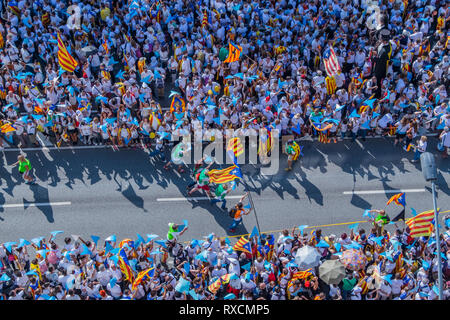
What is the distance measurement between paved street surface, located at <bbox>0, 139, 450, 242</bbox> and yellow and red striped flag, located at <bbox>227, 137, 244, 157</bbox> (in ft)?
2.84

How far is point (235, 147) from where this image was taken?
19.1 m

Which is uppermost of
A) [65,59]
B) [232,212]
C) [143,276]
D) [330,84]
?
[65,59]

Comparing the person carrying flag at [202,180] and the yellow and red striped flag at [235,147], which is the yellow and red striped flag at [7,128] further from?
the yellow and red striped flag at [235,147]

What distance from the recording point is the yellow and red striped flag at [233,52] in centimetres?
2078

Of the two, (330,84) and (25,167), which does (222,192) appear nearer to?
(330,84)

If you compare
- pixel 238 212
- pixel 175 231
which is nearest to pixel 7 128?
pixel 175 231

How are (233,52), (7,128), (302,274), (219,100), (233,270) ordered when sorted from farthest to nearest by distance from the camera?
(233,52) < (219,100) < (7,128) < (233,270) < (302,274)

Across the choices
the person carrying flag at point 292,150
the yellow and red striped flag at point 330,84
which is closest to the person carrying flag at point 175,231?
the person carrying flag at point 292,150

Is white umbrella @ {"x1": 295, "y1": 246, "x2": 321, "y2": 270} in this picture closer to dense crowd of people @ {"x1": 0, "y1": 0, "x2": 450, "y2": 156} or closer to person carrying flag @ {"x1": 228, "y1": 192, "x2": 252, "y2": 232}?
person carrying flag @ {"x1": 228, "y1": 192, "x2": 252, "y2": 232}

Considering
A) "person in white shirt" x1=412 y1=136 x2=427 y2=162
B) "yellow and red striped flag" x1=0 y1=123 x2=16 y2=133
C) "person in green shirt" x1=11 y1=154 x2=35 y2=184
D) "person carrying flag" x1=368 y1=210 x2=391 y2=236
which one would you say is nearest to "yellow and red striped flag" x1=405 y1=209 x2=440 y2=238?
"person carrying flag" x1=368 y1=210 x2=391 y2=236

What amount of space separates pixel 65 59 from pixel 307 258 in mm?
12645

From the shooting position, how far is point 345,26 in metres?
23.1
